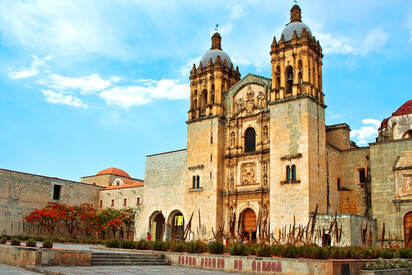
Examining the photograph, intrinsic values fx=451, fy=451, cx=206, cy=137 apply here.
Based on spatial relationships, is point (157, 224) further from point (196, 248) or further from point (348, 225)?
point (196, 248)

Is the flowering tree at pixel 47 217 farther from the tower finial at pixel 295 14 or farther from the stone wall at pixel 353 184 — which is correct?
the tower finial at pixel 295 14

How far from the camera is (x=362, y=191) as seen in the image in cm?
2981

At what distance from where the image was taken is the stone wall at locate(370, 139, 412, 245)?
26875 mm

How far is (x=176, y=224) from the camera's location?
36.3 metres

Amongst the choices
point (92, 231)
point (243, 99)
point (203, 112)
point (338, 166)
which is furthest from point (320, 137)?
point (92, 231)

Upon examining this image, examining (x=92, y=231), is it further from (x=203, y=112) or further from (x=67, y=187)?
(x=203, y=112)

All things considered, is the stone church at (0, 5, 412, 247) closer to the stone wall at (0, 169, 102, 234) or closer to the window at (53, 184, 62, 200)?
the stone wall at (0, 169, 102, 234)

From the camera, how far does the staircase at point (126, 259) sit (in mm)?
17516

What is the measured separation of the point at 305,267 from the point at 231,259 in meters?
3.19

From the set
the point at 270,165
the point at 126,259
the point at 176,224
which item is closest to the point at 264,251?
the point at 126,259

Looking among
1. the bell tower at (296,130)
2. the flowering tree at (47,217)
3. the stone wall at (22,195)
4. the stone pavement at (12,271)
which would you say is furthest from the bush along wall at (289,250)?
the stone wall at (22,195)

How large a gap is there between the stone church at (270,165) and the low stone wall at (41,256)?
8.99 m

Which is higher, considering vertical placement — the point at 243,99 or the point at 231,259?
the point at 243,99

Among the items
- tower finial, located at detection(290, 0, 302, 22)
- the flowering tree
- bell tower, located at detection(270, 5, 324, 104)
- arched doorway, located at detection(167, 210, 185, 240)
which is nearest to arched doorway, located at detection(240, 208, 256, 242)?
arched doorway, located at detection(167, 210, 185, 240)
